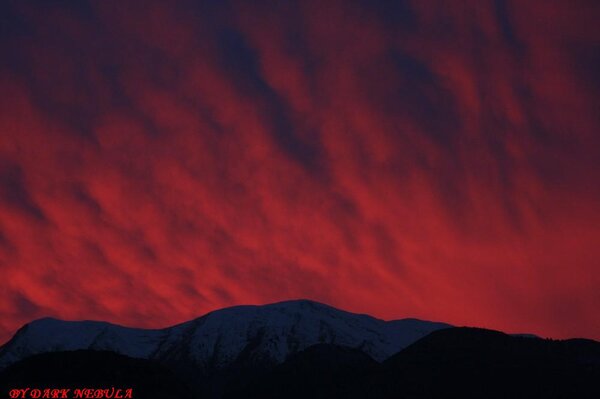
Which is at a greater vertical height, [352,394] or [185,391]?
[352,394]

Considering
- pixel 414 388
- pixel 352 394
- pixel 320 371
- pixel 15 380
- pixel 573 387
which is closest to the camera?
pixel 15 380

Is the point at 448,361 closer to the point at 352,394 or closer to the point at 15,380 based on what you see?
the point at 352,394

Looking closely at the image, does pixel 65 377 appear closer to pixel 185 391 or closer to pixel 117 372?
pixel 117 372

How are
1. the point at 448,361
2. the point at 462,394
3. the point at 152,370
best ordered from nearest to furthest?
the point at 152,370, the point at 462,394, the point at 448,361

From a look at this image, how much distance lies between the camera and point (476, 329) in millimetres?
145875

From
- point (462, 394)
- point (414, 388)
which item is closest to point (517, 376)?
point (462, 394)

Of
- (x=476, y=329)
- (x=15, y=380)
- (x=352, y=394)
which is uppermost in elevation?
(x=476, y=329)

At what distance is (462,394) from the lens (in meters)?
114

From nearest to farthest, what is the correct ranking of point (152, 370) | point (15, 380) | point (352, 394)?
1. point (15, 380)
2. point (152, 370)
3. point (352, 394)

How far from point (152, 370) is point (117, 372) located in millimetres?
6799

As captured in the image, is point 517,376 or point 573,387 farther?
point 517,376

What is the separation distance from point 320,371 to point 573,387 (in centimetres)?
8291

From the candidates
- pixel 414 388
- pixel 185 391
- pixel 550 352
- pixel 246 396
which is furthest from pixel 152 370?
pixel 246 396

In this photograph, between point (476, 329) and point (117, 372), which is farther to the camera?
point (476, 329)
